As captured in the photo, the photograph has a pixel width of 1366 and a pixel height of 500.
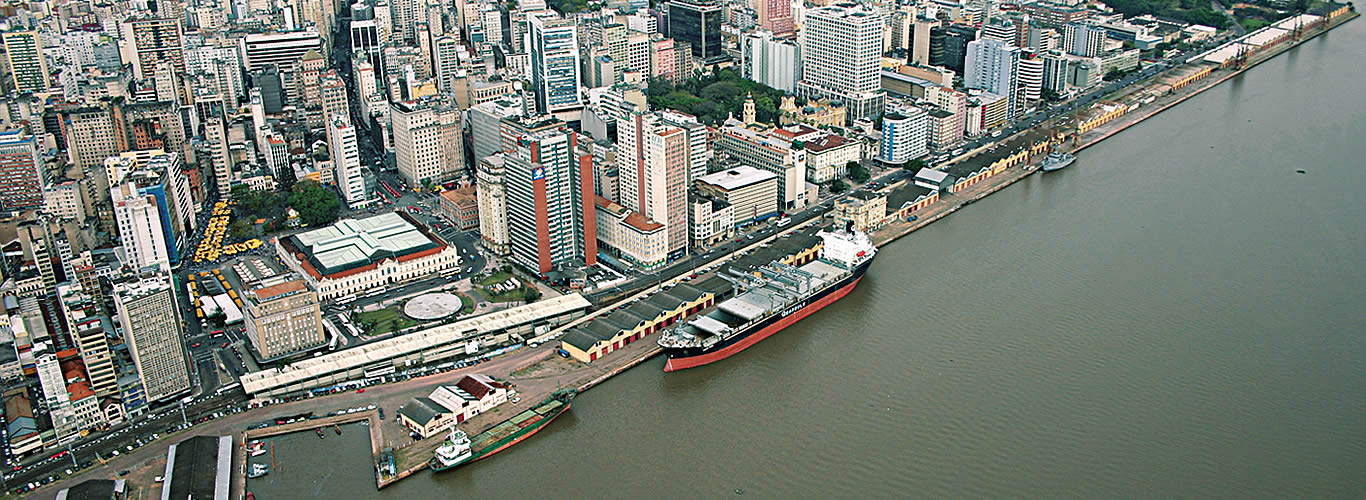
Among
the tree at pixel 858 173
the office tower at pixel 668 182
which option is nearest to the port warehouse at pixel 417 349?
the office tower at pixel 668 182

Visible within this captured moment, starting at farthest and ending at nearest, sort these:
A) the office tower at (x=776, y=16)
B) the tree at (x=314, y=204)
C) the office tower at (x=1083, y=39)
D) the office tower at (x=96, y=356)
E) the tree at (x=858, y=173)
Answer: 1. the office tower at (x=776, y=16)
2. the office tower at (x=1083, y=39)
3. the tree at (x=858, y=173)
4. the tree at (x=314, y=204)
5. the office tower at (x=96, y=356)

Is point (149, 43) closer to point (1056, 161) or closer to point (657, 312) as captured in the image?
point (657, 312)

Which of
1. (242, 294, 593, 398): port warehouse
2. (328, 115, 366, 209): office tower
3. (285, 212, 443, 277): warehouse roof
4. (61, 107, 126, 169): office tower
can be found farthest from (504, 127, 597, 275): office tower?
(61, 107, 126, 169): office tower

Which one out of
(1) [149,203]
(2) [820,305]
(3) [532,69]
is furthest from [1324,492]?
(3) [532,69]

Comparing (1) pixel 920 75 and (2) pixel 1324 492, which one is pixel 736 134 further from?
(2) pixel 1324 492

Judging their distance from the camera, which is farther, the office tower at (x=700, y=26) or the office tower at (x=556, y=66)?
the office tower at (x=700, y=26)

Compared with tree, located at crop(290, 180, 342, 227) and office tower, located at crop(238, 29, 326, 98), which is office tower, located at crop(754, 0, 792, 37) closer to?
office tower, located at crop(238, 29, 326, 98)

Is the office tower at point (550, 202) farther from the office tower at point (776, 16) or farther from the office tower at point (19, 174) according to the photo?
the office tower at point (776, 16)
